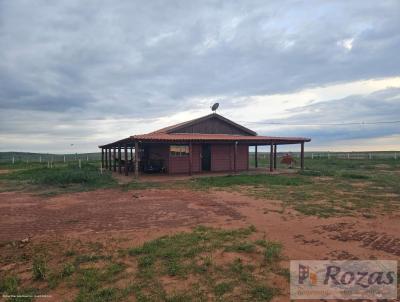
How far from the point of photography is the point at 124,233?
6699mm

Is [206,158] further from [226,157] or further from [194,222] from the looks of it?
[194,222]

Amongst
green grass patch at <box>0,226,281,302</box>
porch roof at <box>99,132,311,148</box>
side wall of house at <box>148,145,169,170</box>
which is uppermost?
porch roof at <box>99,132,311,148</box>

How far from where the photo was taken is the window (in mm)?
20452

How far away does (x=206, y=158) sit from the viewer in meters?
22.2

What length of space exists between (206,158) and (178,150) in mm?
2530

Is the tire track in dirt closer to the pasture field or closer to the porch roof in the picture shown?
the pasture field

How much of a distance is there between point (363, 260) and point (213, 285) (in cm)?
267

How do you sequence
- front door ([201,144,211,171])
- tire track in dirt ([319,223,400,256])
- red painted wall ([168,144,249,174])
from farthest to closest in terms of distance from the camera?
1. front door ([201,144,211,171])
2. red painted wall ([168,144,249,174])
3. tire track in dirt ([319,223,400,256])

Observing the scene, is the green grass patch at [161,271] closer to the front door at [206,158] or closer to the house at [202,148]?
the house at [202,148]

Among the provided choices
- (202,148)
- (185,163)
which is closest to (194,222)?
(185,163)

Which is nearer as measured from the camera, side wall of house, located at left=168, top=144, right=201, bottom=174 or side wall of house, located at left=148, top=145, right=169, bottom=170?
side wall of house, located at left=168, top=144, right=201, bottom=174

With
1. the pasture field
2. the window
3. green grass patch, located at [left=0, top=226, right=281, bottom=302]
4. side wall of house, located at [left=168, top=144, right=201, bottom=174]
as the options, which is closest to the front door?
side wall of house, located at [left=168, top=144, right=201, bottom=174]

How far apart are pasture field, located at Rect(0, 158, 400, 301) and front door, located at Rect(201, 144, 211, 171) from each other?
33.9 feet

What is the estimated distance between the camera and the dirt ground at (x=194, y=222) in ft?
18.7
